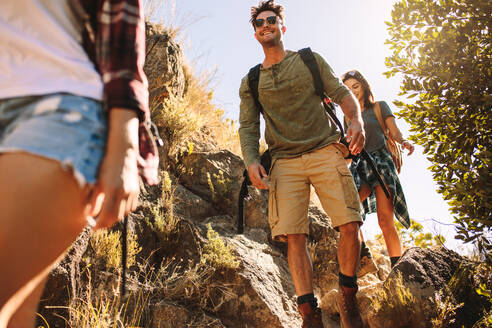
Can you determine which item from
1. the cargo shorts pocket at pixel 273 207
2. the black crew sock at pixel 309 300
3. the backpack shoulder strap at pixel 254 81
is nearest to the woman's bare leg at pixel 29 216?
the black crew sock at pixel 309 300

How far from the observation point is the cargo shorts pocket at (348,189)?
357 cm

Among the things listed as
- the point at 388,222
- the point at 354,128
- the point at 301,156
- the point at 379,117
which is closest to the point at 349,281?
the point at 301,156

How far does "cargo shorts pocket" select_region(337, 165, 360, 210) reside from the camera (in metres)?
3.57

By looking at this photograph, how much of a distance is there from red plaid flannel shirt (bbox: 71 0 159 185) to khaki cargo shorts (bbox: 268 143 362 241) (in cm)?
248

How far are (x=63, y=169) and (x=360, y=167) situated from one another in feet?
15.4

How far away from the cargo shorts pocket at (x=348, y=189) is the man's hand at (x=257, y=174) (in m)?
0.68

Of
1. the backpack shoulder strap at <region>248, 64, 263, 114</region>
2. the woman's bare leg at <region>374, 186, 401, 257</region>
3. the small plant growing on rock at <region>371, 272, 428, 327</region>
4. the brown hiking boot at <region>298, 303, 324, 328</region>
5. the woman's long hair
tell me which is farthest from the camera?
the woman's long hair

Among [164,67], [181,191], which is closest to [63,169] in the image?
[181,191]

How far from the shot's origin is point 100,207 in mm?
1040

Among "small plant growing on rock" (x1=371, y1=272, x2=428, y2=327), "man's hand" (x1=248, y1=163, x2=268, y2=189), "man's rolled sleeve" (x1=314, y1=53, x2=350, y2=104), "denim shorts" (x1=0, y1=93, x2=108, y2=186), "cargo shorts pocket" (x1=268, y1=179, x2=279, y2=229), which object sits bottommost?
"small plant growing on rock" (x1=371, y1=272, x2=428, y2=327)

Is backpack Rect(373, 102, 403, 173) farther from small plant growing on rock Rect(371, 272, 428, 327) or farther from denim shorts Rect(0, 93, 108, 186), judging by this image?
denim shorts Rect(0, 93, 108, 186)

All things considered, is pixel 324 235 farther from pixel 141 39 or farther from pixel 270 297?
pixel 141 39

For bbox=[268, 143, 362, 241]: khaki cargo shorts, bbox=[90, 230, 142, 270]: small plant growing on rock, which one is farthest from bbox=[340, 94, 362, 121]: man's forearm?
bbox=[90, 230, 142, 270]: small plant growing on rock

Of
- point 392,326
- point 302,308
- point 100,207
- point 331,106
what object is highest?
point 331,106
